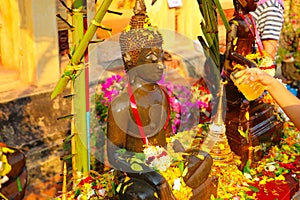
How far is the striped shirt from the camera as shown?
349cm

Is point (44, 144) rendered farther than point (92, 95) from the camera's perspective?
No

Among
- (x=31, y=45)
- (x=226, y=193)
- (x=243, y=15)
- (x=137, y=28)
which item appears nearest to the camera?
(x=137, y=28)

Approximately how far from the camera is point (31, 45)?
403 cm

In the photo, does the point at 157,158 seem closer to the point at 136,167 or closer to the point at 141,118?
the point at 136,167

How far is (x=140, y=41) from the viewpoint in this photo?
195cm

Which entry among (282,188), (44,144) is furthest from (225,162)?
(44,144)

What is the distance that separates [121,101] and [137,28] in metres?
0.37

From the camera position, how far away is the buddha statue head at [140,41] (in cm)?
195

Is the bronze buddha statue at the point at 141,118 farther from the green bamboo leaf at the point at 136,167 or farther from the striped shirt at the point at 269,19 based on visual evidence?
the striped shirt at the point at 269,19

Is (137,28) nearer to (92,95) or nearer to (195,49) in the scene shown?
(92,95)

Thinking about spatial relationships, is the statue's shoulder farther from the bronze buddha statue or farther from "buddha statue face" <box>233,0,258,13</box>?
"buddha statue face" <box>233,0,258,13</box>

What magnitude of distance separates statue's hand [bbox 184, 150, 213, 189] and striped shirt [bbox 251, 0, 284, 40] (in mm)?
1703

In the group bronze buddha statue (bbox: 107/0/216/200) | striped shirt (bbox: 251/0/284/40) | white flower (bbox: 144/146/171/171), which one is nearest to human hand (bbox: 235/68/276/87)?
bronze buddha statue (bbox: 107/0/216/200)

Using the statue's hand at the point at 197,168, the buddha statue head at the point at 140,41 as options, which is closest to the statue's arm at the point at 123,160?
the statue's hand at the point at 197,168
